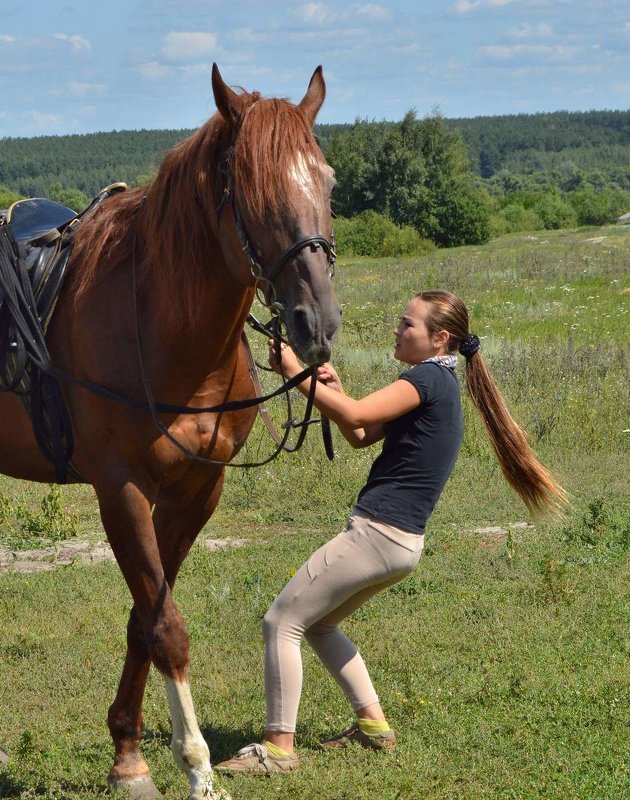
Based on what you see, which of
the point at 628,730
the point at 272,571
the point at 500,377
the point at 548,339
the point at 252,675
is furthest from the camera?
the point at 548,339

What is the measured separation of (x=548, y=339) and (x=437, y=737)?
12303 millimetres

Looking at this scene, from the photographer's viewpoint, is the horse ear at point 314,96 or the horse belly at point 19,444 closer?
the horse ear at point 314,96

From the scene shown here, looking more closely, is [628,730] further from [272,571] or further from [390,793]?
[272,571]

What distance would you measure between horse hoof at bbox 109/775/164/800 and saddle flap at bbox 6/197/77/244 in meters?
2.24

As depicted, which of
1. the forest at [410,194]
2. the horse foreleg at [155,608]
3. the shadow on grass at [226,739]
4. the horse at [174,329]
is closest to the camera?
the horse at [174,329]

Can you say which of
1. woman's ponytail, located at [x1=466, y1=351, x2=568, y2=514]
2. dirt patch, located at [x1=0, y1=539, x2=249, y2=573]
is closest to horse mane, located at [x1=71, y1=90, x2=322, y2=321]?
woman's ponytail, located at [x1=466, y1=351, x2=568, y2=514]

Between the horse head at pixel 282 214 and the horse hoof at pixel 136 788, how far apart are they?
6.75ft

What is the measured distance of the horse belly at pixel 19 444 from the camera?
14.0ft

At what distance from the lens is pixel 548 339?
632 inches

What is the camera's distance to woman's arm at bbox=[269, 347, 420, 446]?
3.76 meters

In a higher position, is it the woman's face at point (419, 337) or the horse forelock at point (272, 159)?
the horse forelock at point (272, 159)

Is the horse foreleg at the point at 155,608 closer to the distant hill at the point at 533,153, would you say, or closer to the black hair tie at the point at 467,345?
the black hair tie at the point at 467,345

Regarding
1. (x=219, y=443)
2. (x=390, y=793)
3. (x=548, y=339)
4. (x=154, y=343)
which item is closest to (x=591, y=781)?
(x=390, y=793)

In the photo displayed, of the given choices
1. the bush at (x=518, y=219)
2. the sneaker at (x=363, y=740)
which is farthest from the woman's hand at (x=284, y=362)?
the bush at (x=518, y=219)
